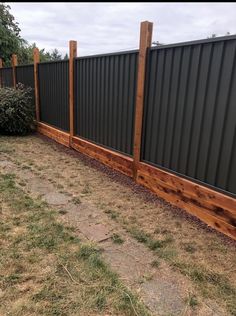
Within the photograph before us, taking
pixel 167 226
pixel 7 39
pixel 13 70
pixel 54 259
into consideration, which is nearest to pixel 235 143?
pixel 167 226

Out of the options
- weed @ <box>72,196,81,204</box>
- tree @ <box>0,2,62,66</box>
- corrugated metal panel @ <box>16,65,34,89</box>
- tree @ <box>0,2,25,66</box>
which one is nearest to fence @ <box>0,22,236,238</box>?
weed @ <box>72,196,81,204</box>

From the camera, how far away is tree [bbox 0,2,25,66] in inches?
528

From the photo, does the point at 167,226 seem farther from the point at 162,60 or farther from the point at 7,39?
the point at 7,39

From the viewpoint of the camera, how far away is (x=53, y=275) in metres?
1.95

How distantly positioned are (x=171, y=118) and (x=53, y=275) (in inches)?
81.8

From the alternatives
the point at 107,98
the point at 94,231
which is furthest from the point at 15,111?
the point at 94,231

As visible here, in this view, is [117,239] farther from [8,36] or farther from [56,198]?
[8,36]

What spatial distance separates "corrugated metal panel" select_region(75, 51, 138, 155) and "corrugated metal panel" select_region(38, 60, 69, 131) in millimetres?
607

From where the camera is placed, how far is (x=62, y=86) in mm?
5891

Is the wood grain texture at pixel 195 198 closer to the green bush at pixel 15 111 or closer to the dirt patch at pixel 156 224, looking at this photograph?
the dirt patch at pixel 156 224

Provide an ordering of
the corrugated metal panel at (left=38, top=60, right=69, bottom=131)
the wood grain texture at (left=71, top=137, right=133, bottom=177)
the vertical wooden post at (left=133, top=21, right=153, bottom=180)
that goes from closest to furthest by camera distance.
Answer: the vertical wooden post at (left=133, top=21, right=153, bottom=180), the wood grain texture at (left=71, top=137, right=133, bottom=177), the corrugated metal panel at (left=38, top=60, right=69, bottom=131)

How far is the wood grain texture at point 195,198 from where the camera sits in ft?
8.35

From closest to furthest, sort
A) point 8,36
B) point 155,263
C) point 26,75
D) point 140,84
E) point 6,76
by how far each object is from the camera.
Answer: point 155,263, point 140,84, point 26,75, point 6,76, point 8,36

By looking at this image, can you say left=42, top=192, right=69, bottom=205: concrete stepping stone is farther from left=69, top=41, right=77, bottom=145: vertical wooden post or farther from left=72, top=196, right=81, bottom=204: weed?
left=69, top=41, right=77, bottom=145: vertical wooden post
